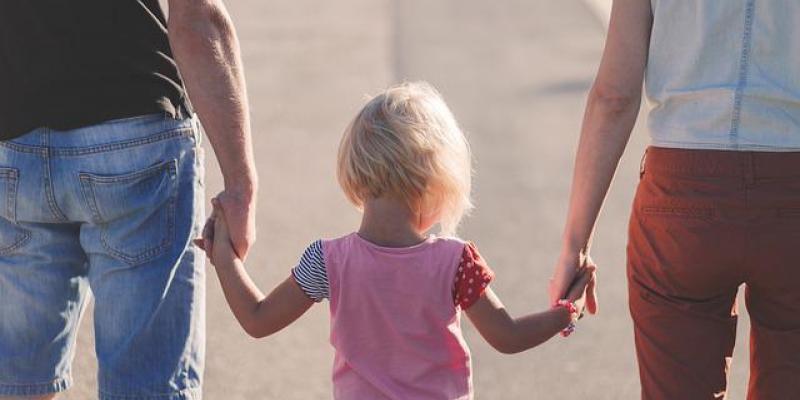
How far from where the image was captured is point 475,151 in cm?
935

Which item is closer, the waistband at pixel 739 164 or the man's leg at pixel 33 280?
the waistband at pixel 739 164

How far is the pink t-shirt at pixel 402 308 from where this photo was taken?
10.8 ft

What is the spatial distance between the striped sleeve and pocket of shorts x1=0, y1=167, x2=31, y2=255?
2.12 ft

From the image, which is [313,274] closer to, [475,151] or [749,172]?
[749,172]

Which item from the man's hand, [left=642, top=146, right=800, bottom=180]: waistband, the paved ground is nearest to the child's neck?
the man's hand

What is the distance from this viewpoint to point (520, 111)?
1047cm

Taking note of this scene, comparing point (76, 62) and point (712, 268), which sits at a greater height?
point (76, 62)

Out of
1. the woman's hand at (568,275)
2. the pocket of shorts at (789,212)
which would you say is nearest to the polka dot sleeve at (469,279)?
the woman's hand at (568,275)

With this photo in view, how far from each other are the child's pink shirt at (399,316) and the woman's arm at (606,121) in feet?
1.40

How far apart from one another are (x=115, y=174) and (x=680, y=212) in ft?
4.02

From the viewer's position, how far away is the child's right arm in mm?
3344

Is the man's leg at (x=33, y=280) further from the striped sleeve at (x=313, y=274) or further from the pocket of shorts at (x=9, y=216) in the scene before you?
the striped sleeve at (x=313, y=274)

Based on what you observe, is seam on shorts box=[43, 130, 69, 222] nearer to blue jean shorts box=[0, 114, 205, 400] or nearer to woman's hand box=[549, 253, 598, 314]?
blue jean shorts box=[0, 114, 205, 400]

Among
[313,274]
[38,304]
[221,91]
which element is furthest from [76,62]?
[313,274]
